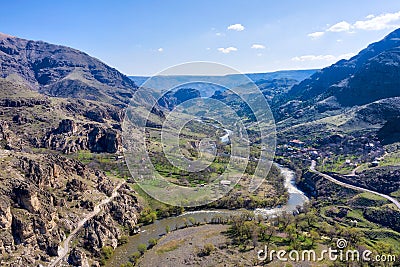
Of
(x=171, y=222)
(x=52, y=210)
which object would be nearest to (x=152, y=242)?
(x=171, y=222)

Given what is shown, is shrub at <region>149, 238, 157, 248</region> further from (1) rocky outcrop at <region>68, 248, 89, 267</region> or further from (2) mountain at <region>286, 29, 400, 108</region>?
(2) mountain at <region>286, 29, 400, 108</region>

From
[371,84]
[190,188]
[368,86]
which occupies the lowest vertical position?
[190,188]

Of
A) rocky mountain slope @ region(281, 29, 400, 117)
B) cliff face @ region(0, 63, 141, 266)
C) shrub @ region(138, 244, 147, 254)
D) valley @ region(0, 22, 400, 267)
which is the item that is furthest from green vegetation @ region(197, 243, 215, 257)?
rocky mountain slope @ region(281, 29, 400, 117)

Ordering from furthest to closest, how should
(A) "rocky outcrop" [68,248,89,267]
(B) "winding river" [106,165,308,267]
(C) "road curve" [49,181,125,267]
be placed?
(B) "winding river" [106,165,308,267] < (C) "road curve" [49,181,125,267] < (A) "rocky outcrop" [68,248,89,267]

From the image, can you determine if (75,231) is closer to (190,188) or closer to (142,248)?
(142,248)

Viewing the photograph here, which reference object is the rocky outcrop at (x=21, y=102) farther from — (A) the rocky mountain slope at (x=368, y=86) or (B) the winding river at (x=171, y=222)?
(A) the rocky mountain slope at (x=368, y=86)

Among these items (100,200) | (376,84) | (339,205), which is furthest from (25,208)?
(376,84)

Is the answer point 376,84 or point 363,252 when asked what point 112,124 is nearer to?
point 363,252

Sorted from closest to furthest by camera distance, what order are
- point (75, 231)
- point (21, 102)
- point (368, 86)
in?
point (75, 231)
point (21, 102)
point (368, 86)

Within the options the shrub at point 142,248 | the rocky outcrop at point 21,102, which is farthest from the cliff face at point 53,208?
the rocky outcrop at point 21,102
